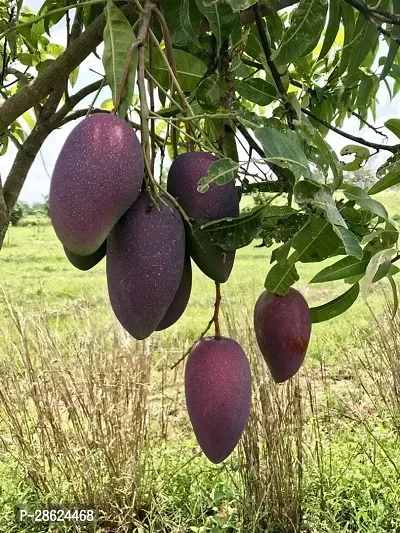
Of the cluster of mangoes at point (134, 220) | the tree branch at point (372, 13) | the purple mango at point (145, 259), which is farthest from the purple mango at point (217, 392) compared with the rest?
the tree branch at point (372, 13)

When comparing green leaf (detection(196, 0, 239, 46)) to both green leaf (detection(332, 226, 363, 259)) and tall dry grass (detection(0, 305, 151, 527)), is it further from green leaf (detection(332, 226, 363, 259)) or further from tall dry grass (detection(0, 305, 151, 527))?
tall dry grass (detection(0, 305, 151, 527))

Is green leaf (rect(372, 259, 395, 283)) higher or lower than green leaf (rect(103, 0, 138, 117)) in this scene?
lower

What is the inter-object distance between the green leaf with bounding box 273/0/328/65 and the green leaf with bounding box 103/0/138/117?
16 centimetres

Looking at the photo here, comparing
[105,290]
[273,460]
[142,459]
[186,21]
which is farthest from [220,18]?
[105,290]

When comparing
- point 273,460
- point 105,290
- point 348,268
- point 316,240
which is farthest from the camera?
point 105,290

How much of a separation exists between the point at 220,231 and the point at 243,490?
6.81ft

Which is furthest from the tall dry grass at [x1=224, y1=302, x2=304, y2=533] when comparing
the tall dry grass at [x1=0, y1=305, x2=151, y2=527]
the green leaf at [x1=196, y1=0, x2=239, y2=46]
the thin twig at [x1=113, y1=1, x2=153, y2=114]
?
the thin twig at [x1=113, y1=1, x2=153, y2=114]

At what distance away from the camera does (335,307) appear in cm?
67

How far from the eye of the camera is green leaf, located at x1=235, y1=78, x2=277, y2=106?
2.05ft

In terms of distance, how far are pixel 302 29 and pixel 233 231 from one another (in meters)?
0.22

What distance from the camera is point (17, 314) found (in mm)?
2434

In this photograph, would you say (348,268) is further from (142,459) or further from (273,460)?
(142,459)

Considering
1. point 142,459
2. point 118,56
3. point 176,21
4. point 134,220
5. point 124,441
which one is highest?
point 176,21

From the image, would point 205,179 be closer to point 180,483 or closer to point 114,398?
point 114,398
